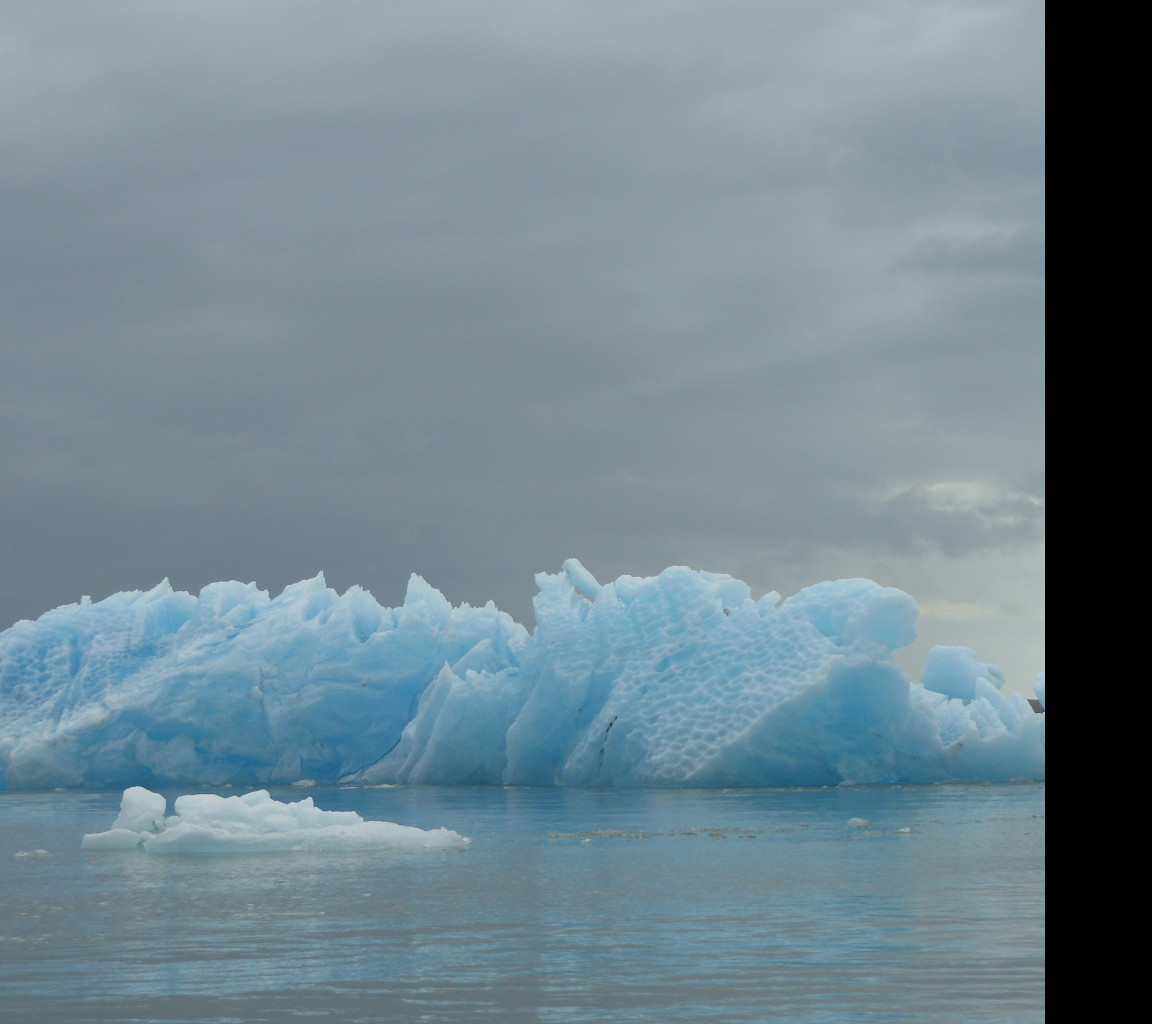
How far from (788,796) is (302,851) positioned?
952 centimetres

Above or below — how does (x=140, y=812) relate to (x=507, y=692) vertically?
below

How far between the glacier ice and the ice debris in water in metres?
8.07

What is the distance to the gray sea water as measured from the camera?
5422 mm

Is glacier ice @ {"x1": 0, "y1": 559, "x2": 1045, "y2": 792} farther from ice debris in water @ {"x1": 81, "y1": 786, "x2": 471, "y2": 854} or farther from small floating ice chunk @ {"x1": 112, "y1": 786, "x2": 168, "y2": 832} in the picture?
small floating ice chunk @ {"x1": 112, "y1": 786, "x2": 168, "y2": 832}

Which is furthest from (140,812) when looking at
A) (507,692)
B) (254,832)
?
(507,692)

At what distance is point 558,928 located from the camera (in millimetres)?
7590

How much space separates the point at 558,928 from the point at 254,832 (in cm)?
659

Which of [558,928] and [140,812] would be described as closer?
[558,928]

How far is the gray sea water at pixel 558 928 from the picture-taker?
17.8 ft

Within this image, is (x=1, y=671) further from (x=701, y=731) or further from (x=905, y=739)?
(x=905, y=739)

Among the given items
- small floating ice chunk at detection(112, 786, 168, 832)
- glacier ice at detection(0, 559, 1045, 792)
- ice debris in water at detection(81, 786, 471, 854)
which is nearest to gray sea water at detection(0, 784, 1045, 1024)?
ice debris in water at detection(81, 786, 471, 854)

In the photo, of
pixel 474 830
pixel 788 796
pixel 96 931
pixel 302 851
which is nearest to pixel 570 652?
pixel 788 796

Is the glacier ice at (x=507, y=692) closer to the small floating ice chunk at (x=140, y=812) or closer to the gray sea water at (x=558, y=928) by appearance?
the gray sea water at (x=558, y=928)

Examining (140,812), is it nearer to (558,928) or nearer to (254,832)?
(254,832)
